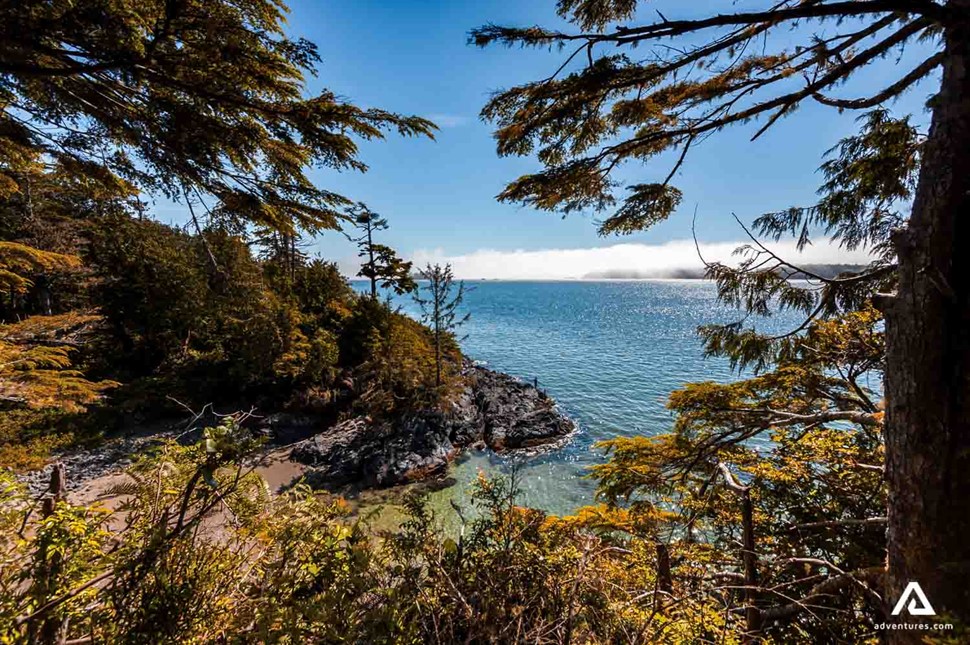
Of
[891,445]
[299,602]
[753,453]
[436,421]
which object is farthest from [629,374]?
[299,602]

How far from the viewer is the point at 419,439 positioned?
1187cm

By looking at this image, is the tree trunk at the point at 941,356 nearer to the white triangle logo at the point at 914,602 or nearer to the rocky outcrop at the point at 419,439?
the white triangle logo at the point at 914,602

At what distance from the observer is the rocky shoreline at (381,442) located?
10.5 meters

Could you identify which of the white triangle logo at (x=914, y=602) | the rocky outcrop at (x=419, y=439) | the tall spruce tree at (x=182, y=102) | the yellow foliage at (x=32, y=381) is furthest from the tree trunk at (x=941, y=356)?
the rocky outcrop at (x=419, y=439)

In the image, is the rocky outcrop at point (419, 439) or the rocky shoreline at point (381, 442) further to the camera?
the rocky outcrop at point (419, 439)

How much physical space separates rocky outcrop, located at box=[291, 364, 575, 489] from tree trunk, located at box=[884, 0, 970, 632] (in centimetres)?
1088

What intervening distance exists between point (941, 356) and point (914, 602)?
153 centimetres

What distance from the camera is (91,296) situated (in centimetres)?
1462

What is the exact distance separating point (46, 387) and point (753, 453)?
35.4 feet

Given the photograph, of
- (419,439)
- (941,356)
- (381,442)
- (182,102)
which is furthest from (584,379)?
(182,102)

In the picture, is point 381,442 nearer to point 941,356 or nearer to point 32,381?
point 32,381

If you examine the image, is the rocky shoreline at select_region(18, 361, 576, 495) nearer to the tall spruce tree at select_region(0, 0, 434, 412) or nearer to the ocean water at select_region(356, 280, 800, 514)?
the ocean water at select_region(356, 280, 800, 514)

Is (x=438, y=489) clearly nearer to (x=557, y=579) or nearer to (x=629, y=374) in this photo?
(x=557, y=579)

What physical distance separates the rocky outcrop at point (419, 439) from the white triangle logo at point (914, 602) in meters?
10.6
